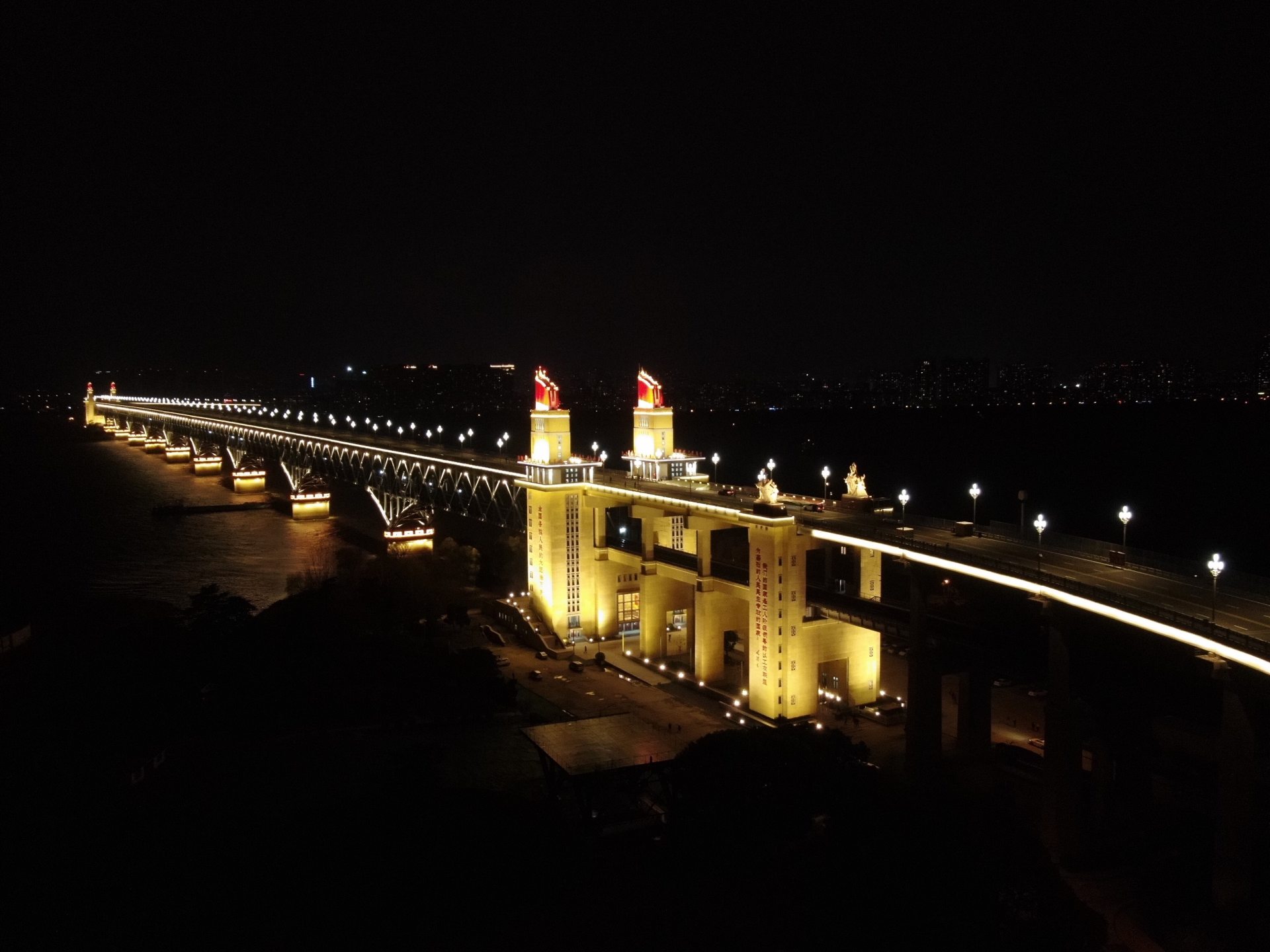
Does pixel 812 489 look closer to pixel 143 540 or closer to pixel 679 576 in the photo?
pixel 143 540

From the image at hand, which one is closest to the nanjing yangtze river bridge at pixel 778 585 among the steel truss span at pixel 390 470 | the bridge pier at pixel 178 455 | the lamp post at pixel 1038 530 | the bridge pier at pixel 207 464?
the lamp post at pixel 1038 530

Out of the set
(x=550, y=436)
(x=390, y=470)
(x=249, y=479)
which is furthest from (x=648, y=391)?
(x=249, y=479)

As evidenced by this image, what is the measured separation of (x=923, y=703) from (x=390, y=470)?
44.4 m

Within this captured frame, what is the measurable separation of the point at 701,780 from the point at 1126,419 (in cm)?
13772

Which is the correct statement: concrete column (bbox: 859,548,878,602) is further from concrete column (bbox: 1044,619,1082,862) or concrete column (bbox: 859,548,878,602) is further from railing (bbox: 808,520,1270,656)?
concrete column (bbox: 1044,619,1082,862)

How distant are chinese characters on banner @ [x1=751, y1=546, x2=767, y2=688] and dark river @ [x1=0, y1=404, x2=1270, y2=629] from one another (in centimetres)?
2574

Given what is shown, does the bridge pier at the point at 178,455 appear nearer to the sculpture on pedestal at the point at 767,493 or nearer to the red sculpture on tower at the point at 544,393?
the red sculpture on tower at the point at 544,393

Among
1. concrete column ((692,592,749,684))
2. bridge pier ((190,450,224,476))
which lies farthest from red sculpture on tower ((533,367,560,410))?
bridge pier ((190,450,224,476))

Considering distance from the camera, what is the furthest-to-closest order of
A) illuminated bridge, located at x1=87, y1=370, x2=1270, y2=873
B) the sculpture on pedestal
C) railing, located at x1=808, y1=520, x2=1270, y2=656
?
1. the sculpture on pedestal
2. illuminated bridge, located at x1=87, y1=370, x2=1270, y2=873
3. railing, located at x1=808, y1=520, x2=1270, y2=656

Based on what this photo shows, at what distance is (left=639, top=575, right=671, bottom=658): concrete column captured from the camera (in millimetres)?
30203

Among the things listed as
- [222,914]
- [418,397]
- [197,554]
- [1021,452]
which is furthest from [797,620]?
[418,397]

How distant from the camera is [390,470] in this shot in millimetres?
60344

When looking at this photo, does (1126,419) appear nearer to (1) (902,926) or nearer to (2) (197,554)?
(2) (197,554)

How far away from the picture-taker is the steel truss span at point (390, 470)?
4725 cm
